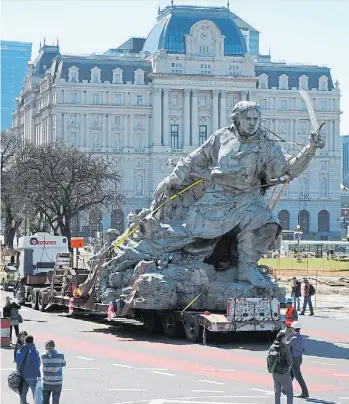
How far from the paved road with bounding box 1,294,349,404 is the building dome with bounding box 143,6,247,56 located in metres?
120

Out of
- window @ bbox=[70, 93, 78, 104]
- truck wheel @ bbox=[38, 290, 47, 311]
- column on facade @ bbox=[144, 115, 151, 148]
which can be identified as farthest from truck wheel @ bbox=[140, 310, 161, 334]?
column on facade @ bbox=[144, 115, 151, 148]

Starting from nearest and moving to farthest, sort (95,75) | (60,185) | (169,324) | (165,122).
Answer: (169,324), (60,185), (95,75), (165,122)

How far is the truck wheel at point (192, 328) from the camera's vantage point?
26344 millimetres

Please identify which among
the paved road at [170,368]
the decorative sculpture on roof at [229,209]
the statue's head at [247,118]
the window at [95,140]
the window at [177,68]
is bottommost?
the paved road at [170,368]

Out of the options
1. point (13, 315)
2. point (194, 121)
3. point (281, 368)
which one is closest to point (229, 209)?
point (13, 315)

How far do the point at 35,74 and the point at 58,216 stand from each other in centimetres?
9095

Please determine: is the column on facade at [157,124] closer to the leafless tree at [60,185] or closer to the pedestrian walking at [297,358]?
the leafless tree at [60,185]

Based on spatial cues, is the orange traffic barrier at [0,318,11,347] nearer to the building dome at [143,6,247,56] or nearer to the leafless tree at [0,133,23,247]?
the leafless tree at [0,133,23,247]

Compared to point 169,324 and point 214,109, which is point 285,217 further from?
point 169,324

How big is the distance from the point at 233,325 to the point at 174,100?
127161 millimetres

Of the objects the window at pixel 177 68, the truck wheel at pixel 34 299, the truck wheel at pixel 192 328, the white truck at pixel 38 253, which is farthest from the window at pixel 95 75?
the truck wheel at pixel 192 328

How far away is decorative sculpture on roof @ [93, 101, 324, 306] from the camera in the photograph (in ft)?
90.0

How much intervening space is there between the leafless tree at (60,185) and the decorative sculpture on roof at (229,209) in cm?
4601

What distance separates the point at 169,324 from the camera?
27781mm
